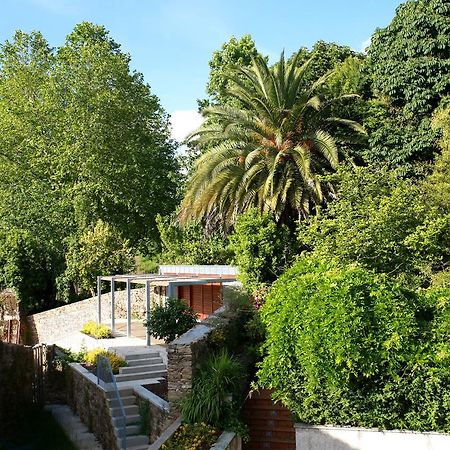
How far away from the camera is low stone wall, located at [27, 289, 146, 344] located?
81.2ft

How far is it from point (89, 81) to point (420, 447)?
28.2 meters

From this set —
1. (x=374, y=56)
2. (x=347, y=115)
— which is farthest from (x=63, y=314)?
(x=374, y=56)

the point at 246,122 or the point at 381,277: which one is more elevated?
the point at 246,122

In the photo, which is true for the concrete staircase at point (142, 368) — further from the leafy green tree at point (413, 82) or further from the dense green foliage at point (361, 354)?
the leafy green tree at point (413, 82)

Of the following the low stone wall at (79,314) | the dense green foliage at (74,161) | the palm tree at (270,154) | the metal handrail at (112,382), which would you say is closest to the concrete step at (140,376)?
the metal handrail at (112,382)

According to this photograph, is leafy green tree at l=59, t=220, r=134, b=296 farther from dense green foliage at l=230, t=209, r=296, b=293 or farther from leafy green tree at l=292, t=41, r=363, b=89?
dense green foliage at l=230, t=209, r=296, b=293

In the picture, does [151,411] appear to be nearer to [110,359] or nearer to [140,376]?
[140,376]

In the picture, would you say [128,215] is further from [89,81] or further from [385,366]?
[385,366]

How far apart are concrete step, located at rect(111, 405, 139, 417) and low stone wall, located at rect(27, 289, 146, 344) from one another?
9650mm

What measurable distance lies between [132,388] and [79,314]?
11663mm

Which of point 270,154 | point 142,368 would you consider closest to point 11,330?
point 142,368

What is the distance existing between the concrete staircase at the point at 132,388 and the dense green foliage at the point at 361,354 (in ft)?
15.2

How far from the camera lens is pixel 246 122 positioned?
18516 millimetres

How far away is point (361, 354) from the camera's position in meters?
9.23
